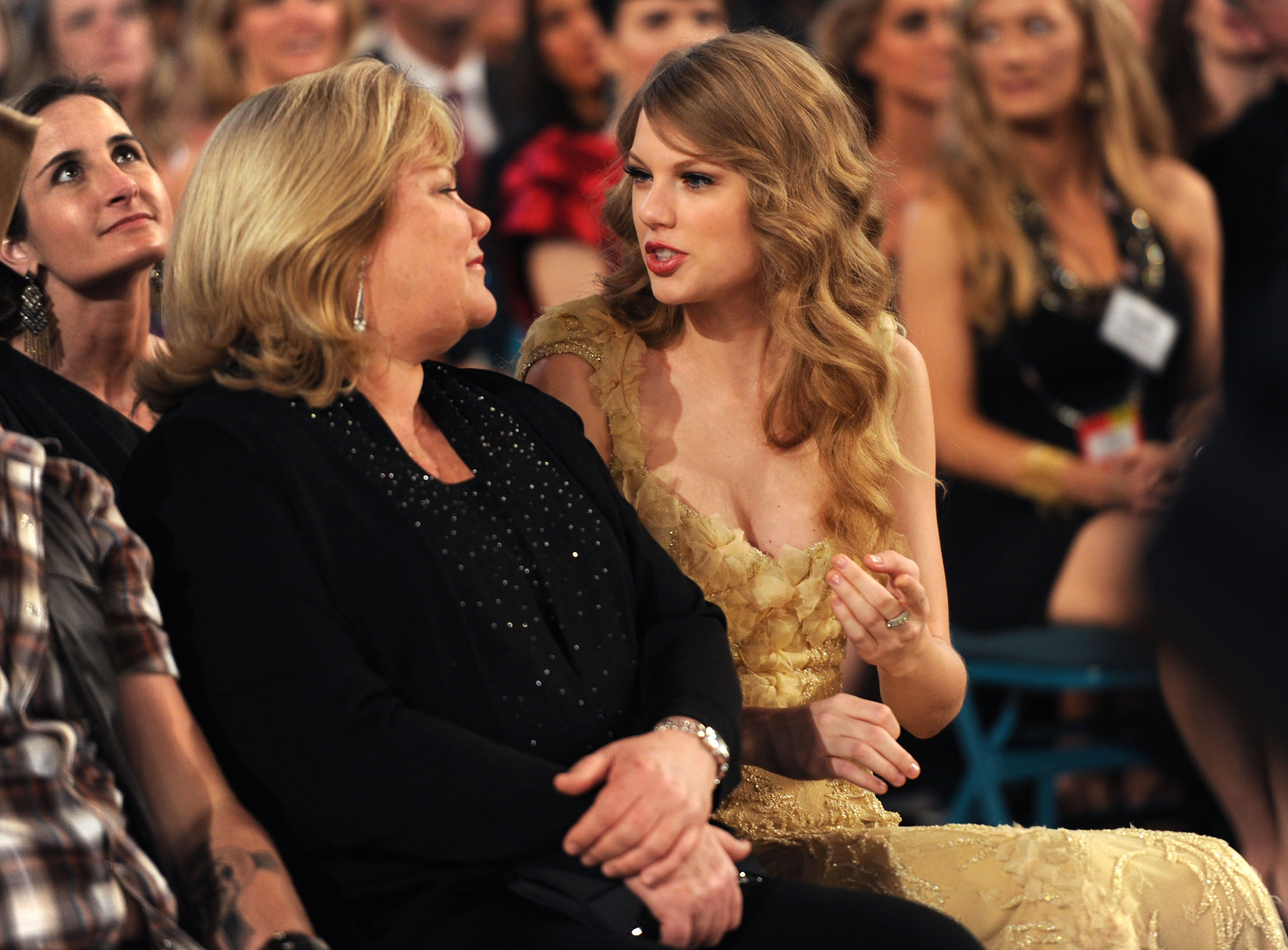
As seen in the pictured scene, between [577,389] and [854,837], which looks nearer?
[854,837]

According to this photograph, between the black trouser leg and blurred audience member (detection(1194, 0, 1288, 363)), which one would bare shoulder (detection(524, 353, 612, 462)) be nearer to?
the black trouser leg

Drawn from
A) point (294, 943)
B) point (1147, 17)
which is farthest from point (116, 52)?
point (294, 943)

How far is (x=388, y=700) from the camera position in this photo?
5.50 feet

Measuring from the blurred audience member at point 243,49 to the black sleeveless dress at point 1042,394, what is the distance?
217cm

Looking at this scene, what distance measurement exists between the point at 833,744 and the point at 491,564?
585 millimetres

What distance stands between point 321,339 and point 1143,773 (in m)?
3.35

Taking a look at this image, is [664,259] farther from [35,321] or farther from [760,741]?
[35,321]

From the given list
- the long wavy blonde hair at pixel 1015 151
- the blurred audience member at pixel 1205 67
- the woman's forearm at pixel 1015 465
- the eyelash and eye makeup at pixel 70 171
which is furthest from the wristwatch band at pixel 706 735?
the blurred audience member at pixel 1205 67

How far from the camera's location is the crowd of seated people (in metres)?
1.64

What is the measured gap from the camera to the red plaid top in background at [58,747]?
1.41 meters

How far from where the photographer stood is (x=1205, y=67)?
491cm

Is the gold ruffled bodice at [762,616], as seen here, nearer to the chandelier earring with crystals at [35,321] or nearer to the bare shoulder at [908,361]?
the bare shoulder at [908,361]

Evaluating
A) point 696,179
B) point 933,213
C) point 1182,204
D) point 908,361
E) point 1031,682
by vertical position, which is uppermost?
point 696,179

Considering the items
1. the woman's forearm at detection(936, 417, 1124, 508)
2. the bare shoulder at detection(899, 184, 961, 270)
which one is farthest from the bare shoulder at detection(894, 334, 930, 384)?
the bare shoulder at detection(899, 184, 961, 270)
